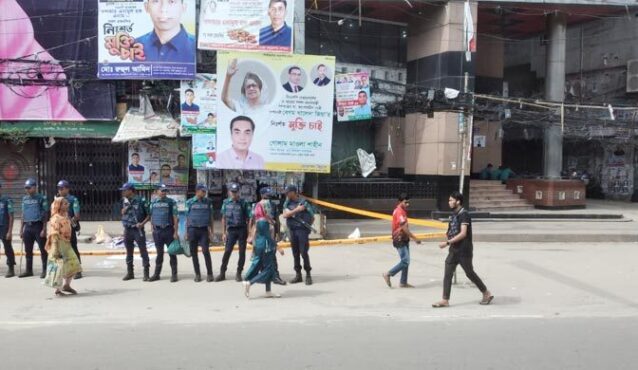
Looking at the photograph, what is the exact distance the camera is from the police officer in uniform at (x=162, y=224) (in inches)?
362

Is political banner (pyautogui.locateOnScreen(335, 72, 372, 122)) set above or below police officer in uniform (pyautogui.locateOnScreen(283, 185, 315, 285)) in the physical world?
above

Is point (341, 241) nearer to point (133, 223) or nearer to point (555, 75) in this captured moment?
point (133, 223)

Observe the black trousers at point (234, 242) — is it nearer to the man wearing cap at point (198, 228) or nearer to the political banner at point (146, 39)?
the man wearing cap at point (198, 228)

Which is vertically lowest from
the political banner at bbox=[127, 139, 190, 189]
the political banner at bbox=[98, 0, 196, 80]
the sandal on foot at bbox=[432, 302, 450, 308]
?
the sandal on foot at bbox=[432, 302, 450, 308]

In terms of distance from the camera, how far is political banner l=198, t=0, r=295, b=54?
14086 mm

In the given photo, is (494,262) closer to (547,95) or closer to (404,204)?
(404,204)

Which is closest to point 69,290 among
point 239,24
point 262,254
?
point 262,254

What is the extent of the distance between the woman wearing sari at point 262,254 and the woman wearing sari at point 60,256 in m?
2.56


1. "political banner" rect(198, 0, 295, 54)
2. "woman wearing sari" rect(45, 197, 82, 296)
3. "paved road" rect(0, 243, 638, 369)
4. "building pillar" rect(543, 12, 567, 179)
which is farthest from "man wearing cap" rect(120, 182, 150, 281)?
"building pillar" rect(543, 12, 567, 179)

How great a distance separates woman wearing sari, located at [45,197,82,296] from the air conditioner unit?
23.8m

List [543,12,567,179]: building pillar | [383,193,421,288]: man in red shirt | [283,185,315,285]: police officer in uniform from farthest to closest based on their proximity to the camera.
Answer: [543,12,567,179]: building pillar → [283,185,315,285]: police officer in uniform → [383,193,421,288]: man in red shirt

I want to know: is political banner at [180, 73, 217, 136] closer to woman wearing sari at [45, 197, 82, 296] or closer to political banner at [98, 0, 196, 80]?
political banner at [98, 0, 196, 80]

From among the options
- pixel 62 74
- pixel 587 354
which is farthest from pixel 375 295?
pixel 62 74

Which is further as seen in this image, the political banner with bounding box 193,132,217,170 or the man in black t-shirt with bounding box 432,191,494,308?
the political banner with bounding box 193,132,217,170
